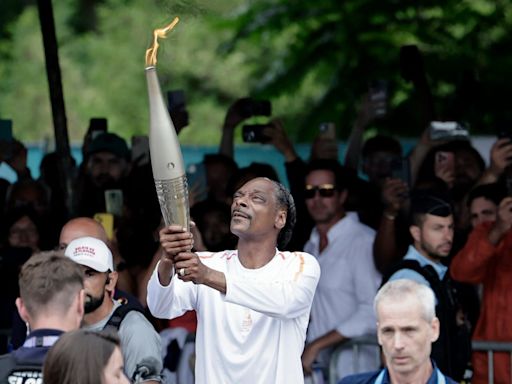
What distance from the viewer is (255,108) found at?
39.6 ft

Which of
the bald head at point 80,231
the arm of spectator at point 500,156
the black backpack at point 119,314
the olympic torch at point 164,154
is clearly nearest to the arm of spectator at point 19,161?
the bald head at point 80,231

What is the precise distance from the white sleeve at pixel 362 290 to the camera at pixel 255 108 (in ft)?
6.19

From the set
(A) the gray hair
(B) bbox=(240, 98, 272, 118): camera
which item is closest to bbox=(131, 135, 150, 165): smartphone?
(B) bbox=(240, 98, 272, 118): camera

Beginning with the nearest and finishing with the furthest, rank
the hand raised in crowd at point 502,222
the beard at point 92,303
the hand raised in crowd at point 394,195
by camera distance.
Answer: the beard at point 92,303 → the hand raised in crowd at point 502,222 → the hand raised in crowd at point 394,195

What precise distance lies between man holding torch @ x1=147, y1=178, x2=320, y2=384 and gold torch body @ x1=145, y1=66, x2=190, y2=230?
70cm

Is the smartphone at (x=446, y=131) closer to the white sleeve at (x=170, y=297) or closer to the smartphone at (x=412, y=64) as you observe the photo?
the smartphone at (x=412, y=64)

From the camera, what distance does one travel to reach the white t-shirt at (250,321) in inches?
294

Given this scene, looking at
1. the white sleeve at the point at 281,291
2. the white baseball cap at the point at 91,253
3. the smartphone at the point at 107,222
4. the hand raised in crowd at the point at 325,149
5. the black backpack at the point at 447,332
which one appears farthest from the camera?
the hand raised in crowd at the point at 325,149

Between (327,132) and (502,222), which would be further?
(327,132)

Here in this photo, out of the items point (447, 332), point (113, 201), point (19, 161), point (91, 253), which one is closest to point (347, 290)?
point (447, 332)

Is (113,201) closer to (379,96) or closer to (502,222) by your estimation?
(379,96)

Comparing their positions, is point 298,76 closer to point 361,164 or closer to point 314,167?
point 361,164

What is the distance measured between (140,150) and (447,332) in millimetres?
4041

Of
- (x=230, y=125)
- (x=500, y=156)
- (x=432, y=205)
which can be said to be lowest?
(x=432, y=205)
